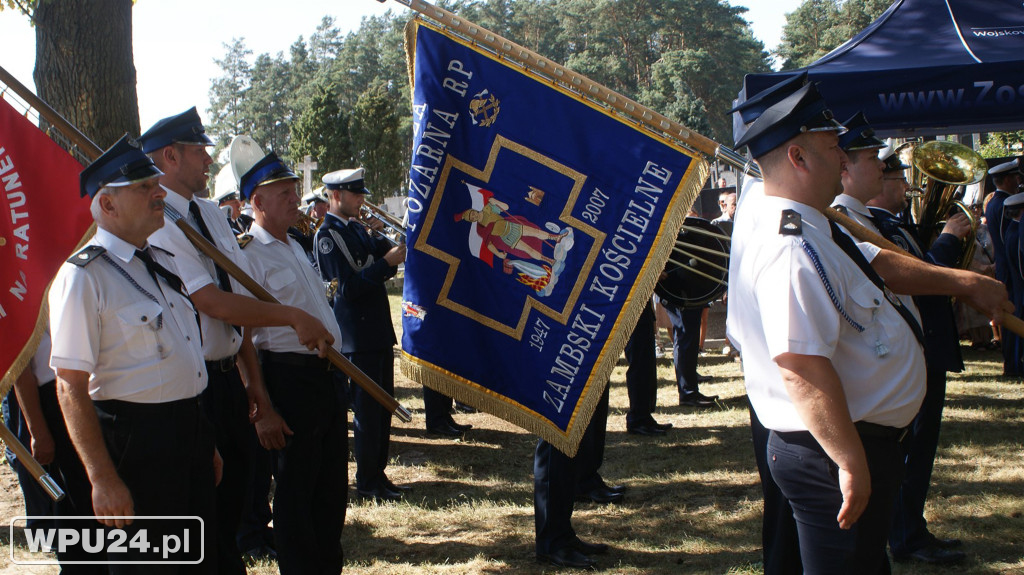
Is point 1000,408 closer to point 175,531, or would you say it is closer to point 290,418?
point 290,418

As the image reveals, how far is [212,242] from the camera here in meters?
4.03

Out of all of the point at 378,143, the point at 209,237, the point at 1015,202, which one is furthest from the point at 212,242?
the point at 378,143

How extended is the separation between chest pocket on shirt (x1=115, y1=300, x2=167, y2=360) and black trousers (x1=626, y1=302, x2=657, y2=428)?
5.02 m

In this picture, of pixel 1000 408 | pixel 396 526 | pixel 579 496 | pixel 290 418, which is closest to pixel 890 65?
pixel 1000 408

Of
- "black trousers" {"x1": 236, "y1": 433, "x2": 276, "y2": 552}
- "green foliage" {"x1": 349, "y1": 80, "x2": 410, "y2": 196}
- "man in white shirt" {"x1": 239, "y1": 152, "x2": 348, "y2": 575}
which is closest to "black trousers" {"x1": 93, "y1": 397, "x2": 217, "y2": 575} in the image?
"man in white shirt" {"x1": 239, "y1": 152, "x2": 348, "y2": 575}

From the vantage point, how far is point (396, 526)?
18.3 ft

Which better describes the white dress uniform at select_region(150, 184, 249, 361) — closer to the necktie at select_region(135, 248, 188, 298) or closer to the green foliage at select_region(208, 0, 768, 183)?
the necktie at select_region(135, 248, 188, 298)

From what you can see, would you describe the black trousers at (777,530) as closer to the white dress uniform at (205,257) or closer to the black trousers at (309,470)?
the black trousers at (309,470)

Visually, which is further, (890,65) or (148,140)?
(890,65)

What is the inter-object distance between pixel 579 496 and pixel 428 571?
1513 mm

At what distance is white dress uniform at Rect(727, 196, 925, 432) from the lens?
8.11 ft

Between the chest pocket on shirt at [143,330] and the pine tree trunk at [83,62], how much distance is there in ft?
10.8

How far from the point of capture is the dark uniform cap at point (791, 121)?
103 inches

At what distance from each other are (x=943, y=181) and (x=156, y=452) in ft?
14.8
